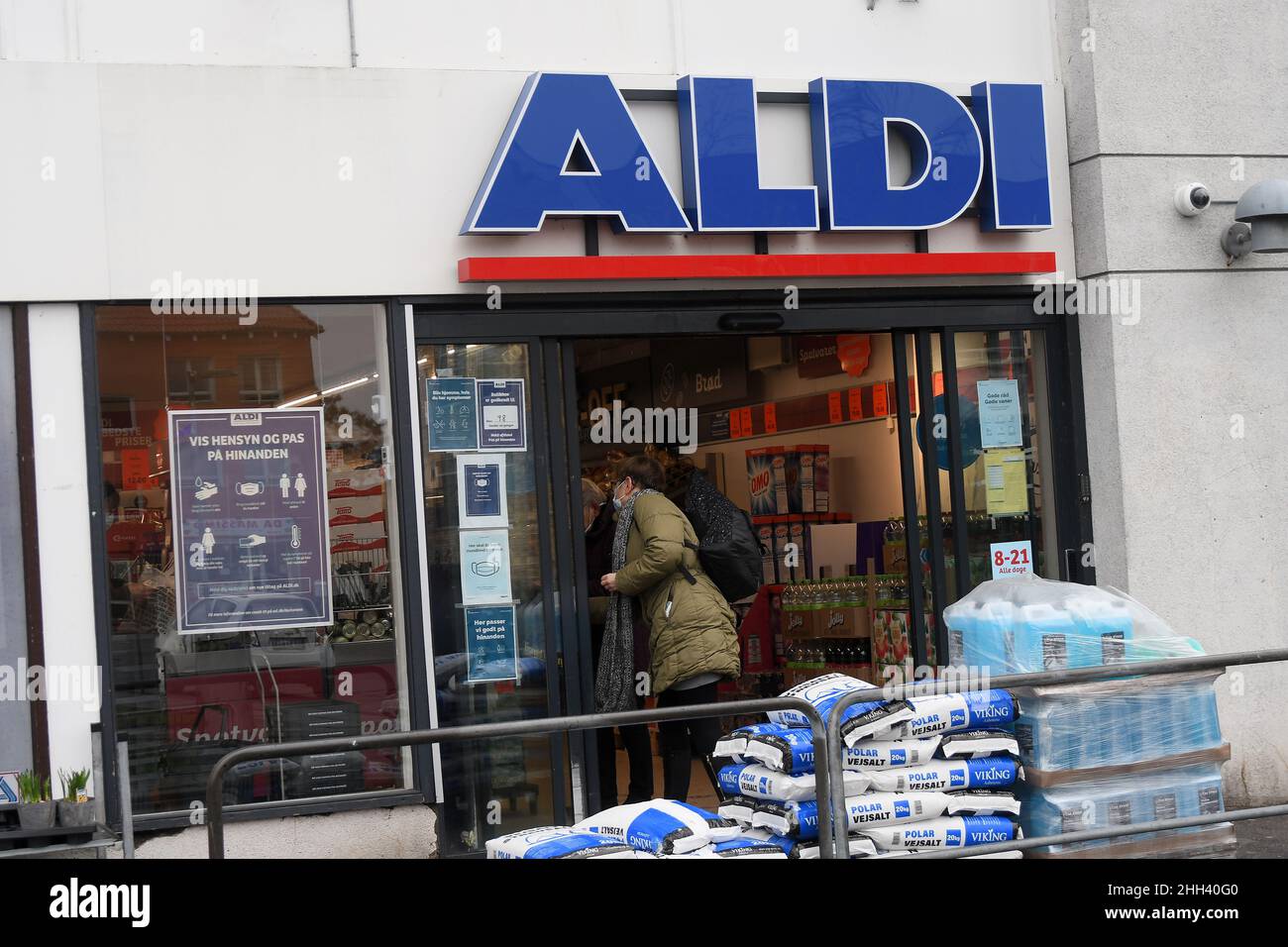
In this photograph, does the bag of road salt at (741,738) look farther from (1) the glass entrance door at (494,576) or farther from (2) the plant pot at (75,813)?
(2) the plant pot at (75,813)

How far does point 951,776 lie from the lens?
18.1 ft

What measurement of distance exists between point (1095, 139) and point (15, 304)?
6264 mm

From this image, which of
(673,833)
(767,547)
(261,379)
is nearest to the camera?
(673,833)

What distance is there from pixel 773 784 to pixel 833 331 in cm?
381

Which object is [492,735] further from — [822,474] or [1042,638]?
[822,474]

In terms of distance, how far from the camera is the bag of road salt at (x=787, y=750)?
17.4 ft

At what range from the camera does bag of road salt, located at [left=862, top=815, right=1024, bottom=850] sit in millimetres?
5359

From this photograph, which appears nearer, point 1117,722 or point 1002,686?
point 1002,686

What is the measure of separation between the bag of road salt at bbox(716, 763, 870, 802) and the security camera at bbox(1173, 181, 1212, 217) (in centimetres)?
503

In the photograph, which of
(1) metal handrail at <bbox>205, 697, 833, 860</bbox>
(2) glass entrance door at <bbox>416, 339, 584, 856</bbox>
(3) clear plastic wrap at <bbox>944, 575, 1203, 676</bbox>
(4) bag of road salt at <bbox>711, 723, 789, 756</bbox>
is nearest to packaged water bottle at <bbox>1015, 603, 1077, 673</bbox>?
(3) clear plastic wrap at <bbox>944, 575, 1203, 676</bbox>

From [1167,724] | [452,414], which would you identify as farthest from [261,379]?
[1167,724]

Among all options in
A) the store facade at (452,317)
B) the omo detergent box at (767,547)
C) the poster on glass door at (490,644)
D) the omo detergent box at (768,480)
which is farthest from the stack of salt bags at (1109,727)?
the omo detergent box at (768,480)

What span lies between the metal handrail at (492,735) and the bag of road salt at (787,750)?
0.25 m
